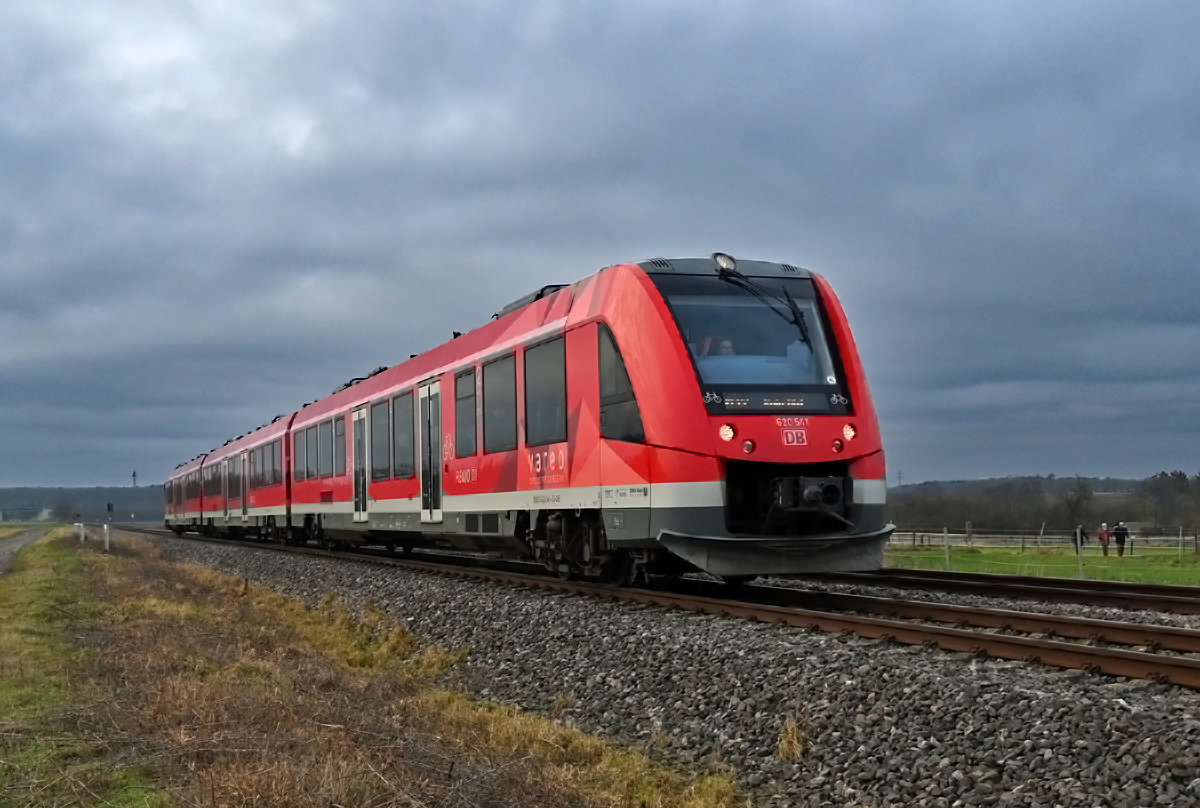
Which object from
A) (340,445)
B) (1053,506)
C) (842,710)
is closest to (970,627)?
(842,710)

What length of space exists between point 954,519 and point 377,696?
5158 cm

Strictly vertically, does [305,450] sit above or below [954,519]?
above

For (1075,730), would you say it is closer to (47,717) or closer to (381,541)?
(47,717)

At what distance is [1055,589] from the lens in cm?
1131

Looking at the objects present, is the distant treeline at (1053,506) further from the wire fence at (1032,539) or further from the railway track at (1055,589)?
the railway track at (1055,589)

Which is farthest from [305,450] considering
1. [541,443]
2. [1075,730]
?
[1075,730]

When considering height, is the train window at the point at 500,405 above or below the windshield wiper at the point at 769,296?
below

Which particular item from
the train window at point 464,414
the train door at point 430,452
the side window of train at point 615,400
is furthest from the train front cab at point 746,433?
the train door at point 430,452

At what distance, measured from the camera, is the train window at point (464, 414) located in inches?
613

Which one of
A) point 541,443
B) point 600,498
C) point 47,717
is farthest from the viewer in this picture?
point 541,443

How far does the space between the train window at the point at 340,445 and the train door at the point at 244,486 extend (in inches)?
490

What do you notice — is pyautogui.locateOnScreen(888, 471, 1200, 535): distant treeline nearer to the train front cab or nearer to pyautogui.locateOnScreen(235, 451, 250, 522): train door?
pyautogui.locateOnScreen(235, 451, 250, 522): train door

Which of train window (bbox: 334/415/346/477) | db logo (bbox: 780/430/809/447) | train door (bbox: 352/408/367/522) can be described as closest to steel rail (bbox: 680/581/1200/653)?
db logo (bbox: 780/430/809/447)

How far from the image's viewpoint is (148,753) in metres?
6.37
